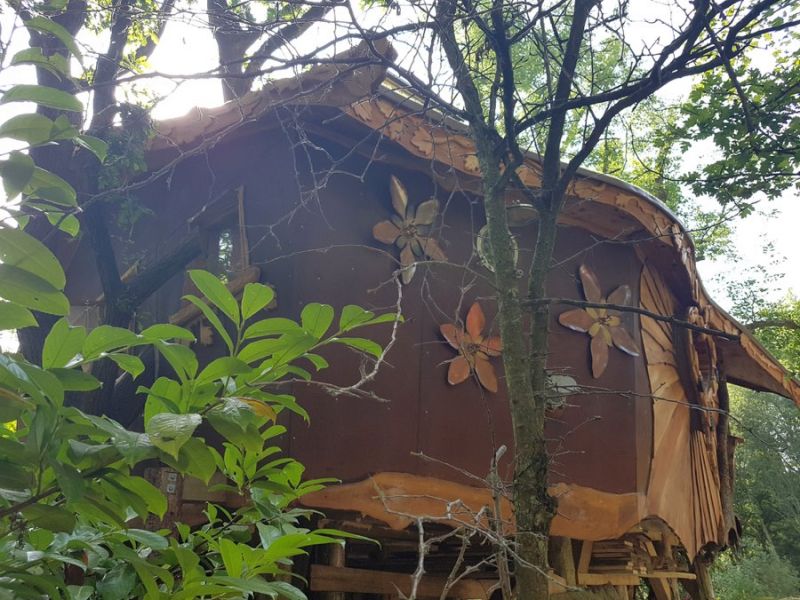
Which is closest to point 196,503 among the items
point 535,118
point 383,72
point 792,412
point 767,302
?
point 383,72

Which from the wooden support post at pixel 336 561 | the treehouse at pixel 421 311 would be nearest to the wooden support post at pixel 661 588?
the treehouse at pixel 421 311

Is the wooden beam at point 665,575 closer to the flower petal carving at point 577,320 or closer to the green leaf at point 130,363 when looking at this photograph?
the flower petal carving at point 577,320

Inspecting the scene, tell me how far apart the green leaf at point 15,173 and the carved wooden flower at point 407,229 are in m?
3.42

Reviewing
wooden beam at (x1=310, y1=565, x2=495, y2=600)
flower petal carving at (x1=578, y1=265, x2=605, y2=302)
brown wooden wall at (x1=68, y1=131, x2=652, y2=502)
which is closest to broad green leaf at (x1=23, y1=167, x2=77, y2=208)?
brown wooden wall at (x1=68, y1=131, x2=652, y2=502)

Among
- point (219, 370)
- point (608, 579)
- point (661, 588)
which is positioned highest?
point (219, 370)

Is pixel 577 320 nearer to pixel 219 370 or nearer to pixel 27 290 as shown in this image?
pixel 219 370

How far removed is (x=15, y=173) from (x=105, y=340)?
0.21 m

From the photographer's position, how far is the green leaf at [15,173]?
80cm

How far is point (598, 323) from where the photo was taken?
4934 millimetres

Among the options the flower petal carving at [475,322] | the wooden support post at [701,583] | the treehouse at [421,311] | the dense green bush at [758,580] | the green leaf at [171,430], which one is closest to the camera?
the green leaf at [171,430]

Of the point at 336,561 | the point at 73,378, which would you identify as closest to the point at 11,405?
the point at 73,378

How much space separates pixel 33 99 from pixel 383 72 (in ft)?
8.52

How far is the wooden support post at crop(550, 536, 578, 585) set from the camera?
4820mm

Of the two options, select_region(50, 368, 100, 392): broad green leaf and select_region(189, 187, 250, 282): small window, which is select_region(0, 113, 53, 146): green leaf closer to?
select_region(50, 368, 100, 392): broad green leaf
